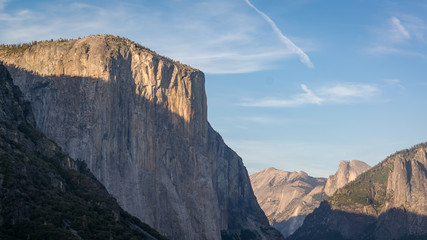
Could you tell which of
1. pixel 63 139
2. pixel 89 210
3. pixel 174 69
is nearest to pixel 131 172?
pixel 63 139

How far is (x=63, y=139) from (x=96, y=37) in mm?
31046

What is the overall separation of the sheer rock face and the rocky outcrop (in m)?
21.6

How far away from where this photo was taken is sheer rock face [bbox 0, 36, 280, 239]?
15525 cm

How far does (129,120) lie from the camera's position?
164375 mm

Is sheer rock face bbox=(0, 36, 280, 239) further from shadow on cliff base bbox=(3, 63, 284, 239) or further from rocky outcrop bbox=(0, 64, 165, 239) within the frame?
rocky outcrop bbox=(0, 64, 165, 239)

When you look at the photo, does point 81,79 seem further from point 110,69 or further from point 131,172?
point 131,172

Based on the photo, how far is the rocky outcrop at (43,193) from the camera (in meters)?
94.1

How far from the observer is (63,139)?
153 m

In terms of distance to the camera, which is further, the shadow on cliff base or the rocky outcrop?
the shadow on cliff base

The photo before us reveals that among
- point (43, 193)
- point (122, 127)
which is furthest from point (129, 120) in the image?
point (43, 193)

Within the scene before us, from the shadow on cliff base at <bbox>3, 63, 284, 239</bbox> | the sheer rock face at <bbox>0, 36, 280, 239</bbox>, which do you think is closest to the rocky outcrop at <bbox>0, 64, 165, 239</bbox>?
the sheer rock face at <bbox>0, 36, 280, 239</bbox>

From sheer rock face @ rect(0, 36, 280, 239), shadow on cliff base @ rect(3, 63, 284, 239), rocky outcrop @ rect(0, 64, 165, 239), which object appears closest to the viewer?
rocky outcrop @ rect(0, 64, 165, 239)

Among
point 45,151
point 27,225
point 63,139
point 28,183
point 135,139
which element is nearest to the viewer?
point 27,225

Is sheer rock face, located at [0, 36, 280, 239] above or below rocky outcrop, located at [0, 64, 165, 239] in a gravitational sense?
above
